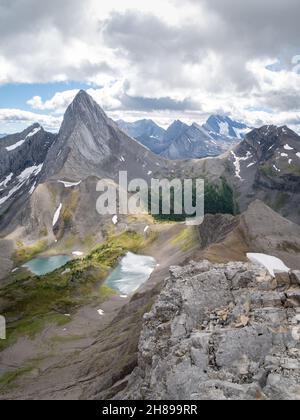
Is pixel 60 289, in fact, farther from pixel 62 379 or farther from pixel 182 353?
pixel 182 353

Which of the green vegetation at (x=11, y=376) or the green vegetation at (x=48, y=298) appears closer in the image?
the green vegetation at (x=11, y=376)

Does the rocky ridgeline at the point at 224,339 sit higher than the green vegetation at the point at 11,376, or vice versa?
the rocky ridgeline at the point at 224,339

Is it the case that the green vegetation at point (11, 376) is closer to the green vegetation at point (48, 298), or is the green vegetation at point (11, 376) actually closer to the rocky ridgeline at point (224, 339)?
the green vegetation at point (48, 298)

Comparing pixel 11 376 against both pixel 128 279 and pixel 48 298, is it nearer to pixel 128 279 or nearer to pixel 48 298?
pixel 48 298

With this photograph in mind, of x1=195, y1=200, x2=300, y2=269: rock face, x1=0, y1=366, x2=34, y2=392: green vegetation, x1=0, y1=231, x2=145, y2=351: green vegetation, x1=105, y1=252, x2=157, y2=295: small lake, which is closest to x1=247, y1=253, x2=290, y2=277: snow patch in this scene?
x1=195, y1=200, x2=300, y2=269: rock face

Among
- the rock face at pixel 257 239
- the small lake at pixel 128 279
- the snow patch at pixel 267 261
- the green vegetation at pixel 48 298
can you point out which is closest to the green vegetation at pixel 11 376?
the green vegetation at pixel 48 298

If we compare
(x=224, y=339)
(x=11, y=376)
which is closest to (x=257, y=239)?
(x=11, y=376)

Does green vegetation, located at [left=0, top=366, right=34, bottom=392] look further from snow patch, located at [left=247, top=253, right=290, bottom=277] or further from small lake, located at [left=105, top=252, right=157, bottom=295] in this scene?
small lake, located at [left=105, top=252, right=157, bottom=295]
